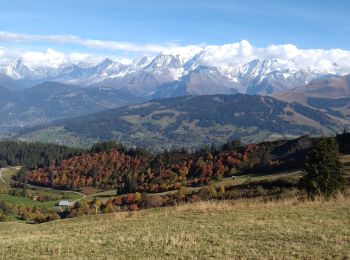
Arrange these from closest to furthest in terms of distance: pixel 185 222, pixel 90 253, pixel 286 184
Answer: pixel 90 253, pixel 185 222, pixel 286 184

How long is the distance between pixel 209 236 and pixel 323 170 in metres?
25.7

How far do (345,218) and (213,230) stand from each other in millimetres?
7163

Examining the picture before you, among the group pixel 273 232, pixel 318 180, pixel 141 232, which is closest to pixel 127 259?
pixel 141 232

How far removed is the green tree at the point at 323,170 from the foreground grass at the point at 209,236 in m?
13.4

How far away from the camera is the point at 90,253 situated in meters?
18.1

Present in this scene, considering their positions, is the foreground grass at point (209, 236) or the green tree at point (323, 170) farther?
the green tree at point (323, 170)

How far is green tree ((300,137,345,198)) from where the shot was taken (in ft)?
137

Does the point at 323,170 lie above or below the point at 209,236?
below

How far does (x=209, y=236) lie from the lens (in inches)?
798

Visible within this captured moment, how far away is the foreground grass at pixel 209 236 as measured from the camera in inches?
687

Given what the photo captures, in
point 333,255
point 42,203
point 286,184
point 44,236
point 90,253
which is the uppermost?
point 333,255

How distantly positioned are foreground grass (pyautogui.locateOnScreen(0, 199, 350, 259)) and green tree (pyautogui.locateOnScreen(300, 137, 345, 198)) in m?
13.4

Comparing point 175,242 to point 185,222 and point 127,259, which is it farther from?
point 185,222

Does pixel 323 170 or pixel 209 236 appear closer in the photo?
pixel 209 236
